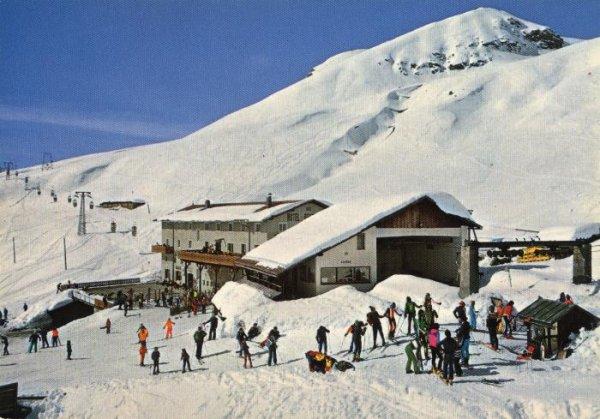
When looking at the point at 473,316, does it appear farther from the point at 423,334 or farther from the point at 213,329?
the point at 213,329

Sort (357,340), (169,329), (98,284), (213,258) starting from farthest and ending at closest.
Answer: (98,284), (213,258), (169,329), (357,340)

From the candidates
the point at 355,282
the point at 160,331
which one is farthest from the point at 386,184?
the point at 160,331

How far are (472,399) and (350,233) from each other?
683 inches

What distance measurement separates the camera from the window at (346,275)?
1212 inches

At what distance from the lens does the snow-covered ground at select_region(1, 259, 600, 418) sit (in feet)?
44.1

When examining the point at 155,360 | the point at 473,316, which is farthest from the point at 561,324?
the point at 155,360

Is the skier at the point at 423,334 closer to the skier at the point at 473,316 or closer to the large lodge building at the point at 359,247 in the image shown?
the skier at the point at 473,316

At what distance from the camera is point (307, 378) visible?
53.0 ft

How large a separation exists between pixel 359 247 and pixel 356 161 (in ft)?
246

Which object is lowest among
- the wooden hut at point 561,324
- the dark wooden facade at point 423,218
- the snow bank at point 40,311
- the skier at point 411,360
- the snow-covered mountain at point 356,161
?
the snow bank at point 40,311

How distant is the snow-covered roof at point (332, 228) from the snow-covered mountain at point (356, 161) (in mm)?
30497

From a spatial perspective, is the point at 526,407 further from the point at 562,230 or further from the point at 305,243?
the point at 562,230

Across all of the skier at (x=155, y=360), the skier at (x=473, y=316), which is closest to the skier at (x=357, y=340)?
the skier at (x=473, y=316)

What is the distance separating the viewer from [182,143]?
13900 cm
